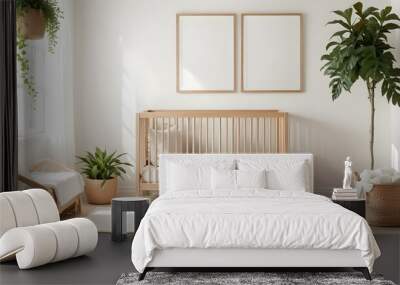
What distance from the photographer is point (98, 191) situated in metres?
7.73

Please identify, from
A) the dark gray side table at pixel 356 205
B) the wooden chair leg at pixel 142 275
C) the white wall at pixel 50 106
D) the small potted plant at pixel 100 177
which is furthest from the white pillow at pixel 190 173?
the wooden chair leg at pixel 142 275

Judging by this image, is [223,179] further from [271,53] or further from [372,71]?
[271,53]

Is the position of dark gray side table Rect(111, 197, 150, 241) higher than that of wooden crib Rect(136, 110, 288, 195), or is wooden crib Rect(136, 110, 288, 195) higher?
wooden crib Rect(136, 110, 288, 195)

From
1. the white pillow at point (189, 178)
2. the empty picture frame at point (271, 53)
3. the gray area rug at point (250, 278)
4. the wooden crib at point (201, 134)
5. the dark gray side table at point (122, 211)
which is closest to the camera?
the gray area rug at point (250, 278)

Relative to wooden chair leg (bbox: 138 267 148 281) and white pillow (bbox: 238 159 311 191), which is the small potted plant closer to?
white pillow (bbox: 238 159 311 191)

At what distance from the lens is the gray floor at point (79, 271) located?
14.7 feet

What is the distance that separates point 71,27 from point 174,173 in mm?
2605

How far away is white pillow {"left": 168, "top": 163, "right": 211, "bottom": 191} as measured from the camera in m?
6.14

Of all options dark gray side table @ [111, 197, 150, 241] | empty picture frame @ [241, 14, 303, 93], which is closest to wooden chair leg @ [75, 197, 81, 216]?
dark gray side table @ [111, 197, 150, 241]

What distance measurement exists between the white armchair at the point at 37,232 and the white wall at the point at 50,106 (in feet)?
3.64

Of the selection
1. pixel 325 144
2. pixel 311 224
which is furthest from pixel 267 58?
pixel 311 224

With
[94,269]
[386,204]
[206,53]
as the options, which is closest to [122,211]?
[94,269]

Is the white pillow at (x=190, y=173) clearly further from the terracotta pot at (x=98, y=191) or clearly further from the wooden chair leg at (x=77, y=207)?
the terracotta pot at (x=98, y=191)

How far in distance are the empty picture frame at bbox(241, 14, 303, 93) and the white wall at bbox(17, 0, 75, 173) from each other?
2010mm
